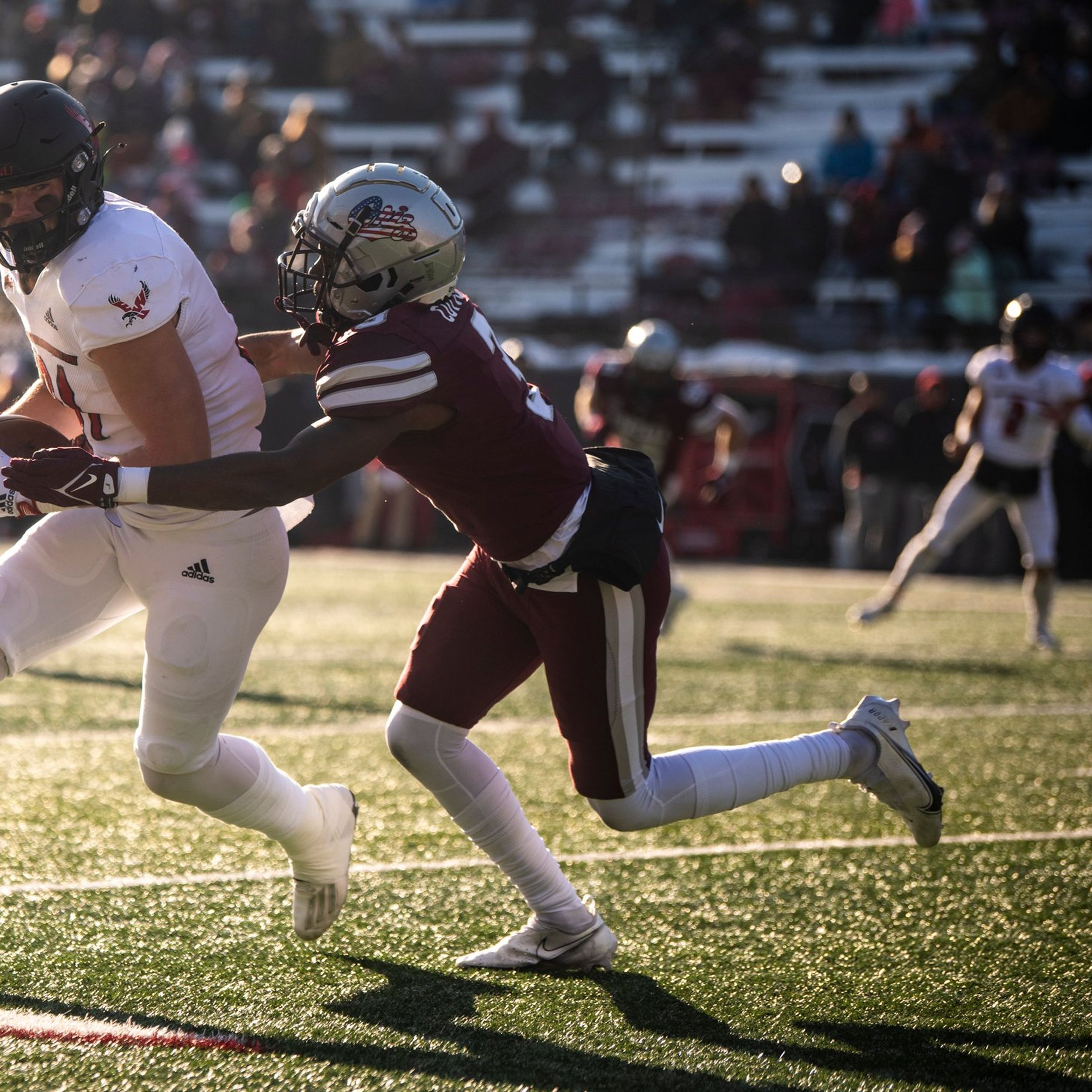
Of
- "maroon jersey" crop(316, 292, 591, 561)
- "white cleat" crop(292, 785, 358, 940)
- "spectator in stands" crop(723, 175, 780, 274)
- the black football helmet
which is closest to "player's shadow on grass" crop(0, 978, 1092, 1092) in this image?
"white cleat" crop(292, 785, 358, 940)

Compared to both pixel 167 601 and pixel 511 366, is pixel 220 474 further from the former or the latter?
pixel 511 366

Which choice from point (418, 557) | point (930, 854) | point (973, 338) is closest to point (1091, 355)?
point (973, 338)

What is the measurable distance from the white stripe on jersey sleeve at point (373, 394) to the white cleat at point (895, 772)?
1254 millimetres

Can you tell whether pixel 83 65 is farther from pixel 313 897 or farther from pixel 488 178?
pixel 313 897

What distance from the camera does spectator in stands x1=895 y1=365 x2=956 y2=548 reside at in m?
12.1

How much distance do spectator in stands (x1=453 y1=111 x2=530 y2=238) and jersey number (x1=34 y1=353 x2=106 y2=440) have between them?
12.9m

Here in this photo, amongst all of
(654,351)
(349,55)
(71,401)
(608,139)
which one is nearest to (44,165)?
(71,401)

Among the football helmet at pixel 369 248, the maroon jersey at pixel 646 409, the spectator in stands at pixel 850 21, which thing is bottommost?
the maroon jersey at pixel 646 409

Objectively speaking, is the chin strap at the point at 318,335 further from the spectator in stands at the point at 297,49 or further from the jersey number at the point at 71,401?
the spectator in stands at the point at 297,49

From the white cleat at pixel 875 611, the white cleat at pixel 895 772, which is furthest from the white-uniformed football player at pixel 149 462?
the white cleat at pixel 875 611

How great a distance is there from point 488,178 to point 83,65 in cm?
490

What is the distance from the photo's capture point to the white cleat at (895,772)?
129 inches

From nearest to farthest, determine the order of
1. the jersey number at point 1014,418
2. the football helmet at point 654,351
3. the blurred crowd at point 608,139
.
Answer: the jersey number at point 1014,418
the football helmet at point 654,351
the blurred crowd at point 608,139

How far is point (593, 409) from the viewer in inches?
324
